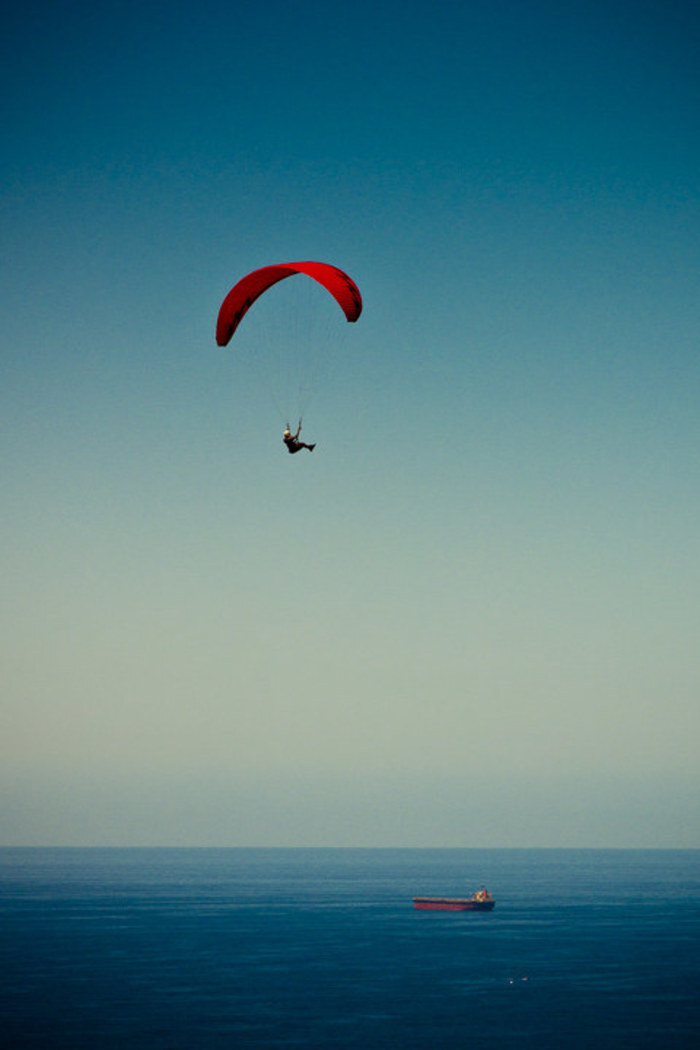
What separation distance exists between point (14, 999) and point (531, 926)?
61.0 meters

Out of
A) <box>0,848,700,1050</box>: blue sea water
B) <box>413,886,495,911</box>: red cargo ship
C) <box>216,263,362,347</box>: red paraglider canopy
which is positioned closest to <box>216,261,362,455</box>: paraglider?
<box>216,263,362,347</box>: red paraglider canopy

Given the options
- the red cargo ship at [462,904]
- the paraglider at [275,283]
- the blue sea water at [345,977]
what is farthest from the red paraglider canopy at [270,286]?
the red cargo ship at [462,904]

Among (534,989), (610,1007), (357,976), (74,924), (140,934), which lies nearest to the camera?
(610,1007)

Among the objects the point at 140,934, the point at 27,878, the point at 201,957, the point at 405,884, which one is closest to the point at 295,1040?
the point at 201,957

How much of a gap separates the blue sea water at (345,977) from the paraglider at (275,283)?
121 feet

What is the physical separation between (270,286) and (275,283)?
0.66 ft

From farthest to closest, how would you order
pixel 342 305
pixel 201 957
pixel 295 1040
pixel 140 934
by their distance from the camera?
pixel 140 934
pixel 201 957
pixel 295 1040
pixel 342 305

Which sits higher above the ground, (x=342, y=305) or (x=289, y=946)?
(x=342, y=305)

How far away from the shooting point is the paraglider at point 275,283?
28.7 meters

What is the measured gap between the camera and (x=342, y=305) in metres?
28.8

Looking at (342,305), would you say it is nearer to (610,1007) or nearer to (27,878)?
(610,1007)

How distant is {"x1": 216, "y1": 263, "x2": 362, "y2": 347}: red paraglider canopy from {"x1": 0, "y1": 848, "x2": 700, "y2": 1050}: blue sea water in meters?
37.3

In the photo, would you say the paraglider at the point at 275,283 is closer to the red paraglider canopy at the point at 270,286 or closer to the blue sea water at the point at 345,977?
the red paraglider canopy at the point at 270,286

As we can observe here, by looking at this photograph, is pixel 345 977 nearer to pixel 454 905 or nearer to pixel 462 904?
pixel 462 904
